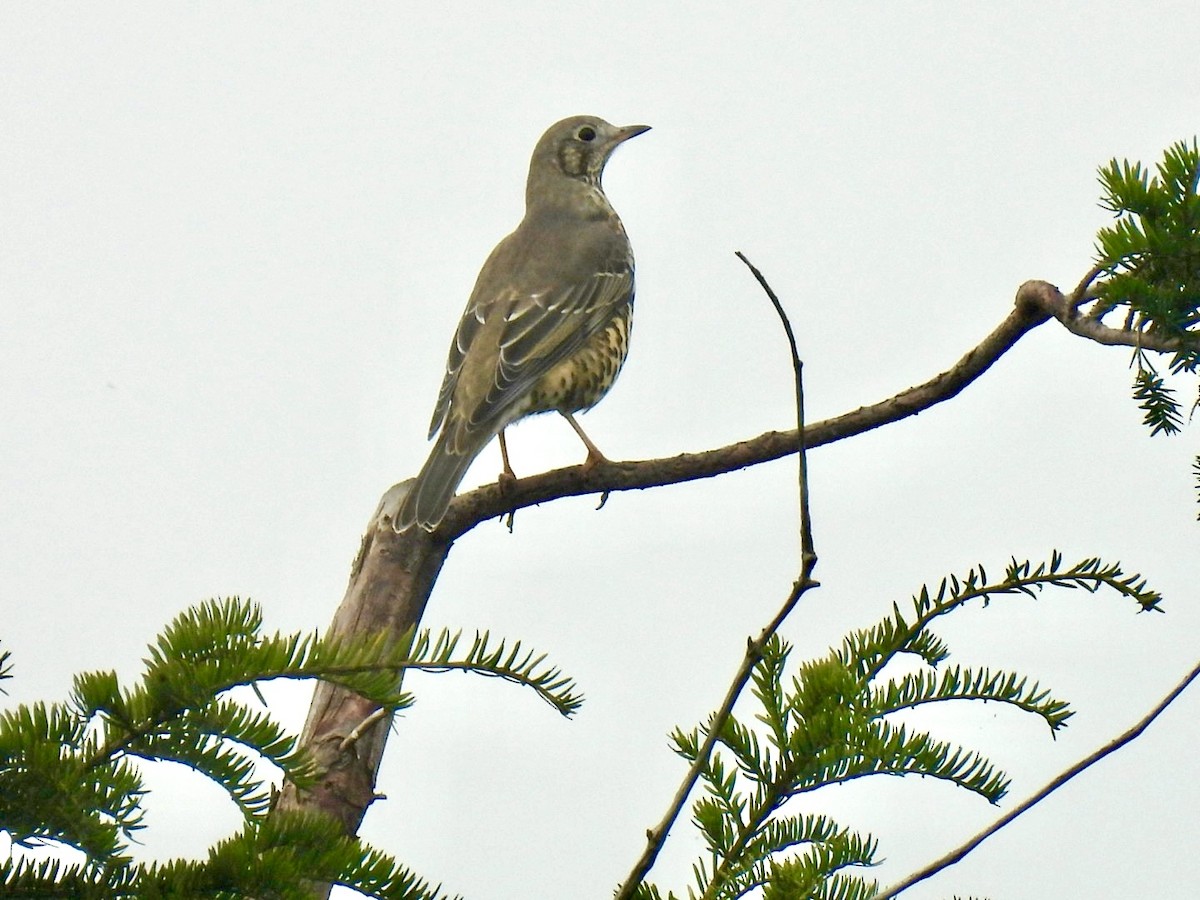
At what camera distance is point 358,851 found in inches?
56.3

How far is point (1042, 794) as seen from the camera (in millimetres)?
1312

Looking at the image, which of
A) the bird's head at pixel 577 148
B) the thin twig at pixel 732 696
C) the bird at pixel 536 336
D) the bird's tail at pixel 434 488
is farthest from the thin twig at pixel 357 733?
the bird's head at pixel 577 148

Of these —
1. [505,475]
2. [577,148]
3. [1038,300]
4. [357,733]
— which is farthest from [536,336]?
[1038,300]

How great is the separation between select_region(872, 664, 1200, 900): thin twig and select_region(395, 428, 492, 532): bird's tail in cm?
183

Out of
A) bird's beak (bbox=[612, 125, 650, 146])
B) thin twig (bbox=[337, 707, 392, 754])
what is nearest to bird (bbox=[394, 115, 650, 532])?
bird's beak (bbox=[612, 125, 650, 146])

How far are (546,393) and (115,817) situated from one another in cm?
276

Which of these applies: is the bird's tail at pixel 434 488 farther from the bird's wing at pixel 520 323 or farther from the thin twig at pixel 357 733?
the thin twig at pixel 357 733

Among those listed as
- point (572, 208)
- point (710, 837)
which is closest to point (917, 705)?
point (710, 837)

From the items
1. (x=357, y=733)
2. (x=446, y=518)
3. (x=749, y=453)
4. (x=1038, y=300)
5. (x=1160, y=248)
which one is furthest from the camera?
(x=446, y=518)

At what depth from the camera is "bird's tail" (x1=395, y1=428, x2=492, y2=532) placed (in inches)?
119

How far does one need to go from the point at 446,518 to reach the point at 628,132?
109 inches

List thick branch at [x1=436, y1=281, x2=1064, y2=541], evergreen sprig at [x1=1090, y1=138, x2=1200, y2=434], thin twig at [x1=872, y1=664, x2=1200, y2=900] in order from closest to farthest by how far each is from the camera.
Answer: thin twig at [x1=872, y1=664, x2=1200, y2=900], evergreen sprig at [x1=1090, y1=138, x2=1200, y2=434], thick branch at [x1=436, y1=281, x2=1064, y2=541]

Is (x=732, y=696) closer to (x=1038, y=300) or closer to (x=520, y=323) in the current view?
(x=1038, y=300)

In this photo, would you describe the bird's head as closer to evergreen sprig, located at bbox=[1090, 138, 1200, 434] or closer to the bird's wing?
the bird's wing
